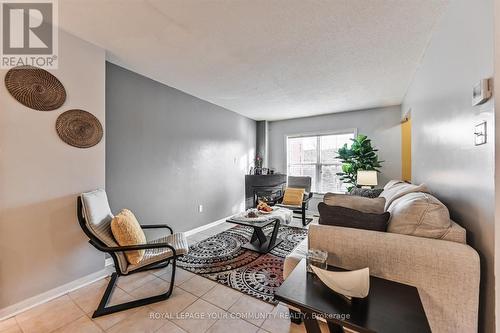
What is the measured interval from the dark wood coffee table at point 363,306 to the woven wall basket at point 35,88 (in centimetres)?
253

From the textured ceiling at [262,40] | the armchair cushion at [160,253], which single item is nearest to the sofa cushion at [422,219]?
the textured ceiling at [262,40]

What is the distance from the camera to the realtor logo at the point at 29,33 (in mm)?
1644

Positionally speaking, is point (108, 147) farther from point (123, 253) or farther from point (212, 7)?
point (212, 7)

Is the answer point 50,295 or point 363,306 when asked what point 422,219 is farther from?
point 50,295

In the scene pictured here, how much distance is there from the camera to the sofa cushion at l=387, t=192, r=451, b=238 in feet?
4.13

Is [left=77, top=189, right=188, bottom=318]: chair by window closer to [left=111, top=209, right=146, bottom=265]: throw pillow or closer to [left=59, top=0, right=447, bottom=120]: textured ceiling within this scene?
[left=111, top=209, right=146, bottom=265]: throw pillow

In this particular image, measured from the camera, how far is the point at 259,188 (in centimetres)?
500

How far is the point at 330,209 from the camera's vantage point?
5.12ft

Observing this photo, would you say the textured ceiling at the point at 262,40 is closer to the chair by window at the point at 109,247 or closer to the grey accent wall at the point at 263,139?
the chair by window at the point at 109,247

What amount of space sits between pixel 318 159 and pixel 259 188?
1.78 metres

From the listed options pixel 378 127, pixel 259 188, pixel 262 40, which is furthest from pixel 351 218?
pixel 378 127

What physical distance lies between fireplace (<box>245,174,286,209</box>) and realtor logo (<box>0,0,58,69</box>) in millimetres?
3958

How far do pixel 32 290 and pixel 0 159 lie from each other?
1.17 m

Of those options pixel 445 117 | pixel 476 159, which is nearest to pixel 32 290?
pixel 476 159
